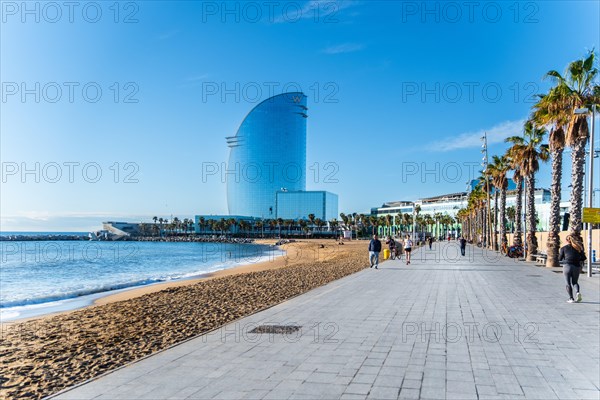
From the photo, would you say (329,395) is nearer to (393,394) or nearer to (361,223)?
(393,394)

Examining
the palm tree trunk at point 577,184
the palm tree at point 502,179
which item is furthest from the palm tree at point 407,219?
the palm tree trunk at point 577,184

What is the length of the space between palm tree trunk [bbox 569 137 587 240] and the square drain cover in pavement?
16.1 metres

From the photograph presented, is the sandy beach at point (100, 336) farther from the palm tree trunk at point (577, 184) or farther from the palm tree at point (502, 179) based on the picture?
the palm tree at point (502, 179)

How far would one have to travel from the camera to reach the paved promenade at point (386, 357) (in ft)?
16.6

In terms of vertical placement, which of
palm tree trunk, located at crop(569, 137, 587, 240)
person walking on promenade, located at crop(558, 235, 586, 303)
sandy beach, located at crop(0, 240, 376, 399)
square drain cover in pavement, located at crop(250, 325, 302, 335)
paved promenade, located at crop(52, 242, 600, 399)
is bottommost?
sandy beach, located at crop(0, 240, 376, 399)

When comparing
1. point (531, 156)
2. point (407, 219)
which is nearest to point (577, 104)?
point (531, 156)

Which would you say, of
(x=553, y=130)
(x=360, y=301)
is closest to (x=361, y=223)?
(x=553, y=130)

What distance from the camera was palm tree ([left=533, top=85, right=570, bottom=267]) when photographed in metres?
20.8

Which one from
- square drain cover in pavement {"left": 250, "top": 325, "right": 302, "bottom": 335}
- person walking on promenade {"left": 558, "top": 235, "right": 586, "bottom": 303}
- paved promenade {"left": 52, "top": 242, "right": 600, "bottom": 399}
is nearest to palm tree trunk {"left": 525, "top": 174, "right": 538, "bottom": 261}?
person walking on promenade {"left": 558, "top": 235, "right": 586, "bottom": 303}

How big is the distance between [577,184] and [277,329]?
1763 cm

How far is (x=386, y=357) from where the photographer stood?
639cm

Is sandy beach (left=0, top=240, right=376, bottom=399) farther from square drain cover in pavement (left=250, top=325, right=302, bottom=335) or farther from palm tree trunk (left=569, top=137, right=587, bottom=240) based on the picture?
palm tree trunk (left=569, top=137, right=587, bottom=240)

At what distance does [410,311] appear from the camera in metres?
10.3

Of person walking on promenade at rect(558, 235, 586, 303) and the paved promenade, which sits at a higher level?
person walking on promenade at rect(558, 235, 586, 303)
